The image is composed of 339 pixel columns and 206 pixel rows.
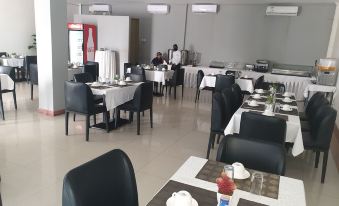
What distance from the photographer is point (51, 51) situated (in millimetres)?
4836

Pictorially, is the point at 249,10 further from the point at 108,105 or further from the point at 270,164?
the point at 270,164

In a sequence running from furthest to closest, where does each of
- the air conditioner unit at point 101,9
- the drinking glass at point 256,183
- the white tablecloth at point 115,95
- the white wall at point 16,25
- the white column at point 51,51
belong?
1. the air conditioner unit at point 101,9
2. the white wall at point 16,25
3. the white column at point 51,51
4. the white tablecloth at point 115,95
5. the drinking glass at point 256,183

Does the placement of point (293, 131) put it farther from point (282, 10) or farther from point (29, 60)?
point (29, 60)

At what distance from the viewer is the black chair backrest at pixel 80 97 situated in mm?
3840

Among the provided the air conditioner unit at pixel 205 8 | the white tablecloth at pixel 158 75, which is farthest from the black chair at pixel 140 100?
the air conditioner unit at pixel 205 8

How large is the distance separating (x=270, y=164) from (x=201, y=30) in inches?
306

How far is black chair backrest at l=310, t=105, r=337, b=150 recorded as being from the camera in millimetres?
2908

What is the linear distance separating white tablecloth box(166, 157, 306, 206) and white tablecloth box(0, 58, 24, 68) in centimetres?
760

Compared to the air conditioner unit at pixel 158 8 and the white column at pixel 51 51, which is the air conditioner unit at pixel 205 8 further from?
the white column at pixel 51 51

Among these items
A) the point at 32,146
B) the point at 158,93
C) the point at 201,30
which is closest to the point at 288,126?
the point at 32,146

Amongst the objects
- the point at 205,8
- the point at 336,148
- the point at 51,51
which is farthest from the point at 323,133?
the point at 205,8

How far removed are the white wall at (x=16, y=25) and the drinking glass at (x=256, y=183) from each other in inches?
364

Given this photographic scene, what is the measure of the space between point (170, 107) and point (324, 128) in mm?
3622

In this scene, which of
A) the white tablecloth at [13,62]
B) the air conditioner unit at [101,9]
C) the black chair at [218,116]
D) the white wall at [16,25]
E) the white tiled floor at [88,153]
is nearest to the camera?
the white tiled floor at [88,153]
